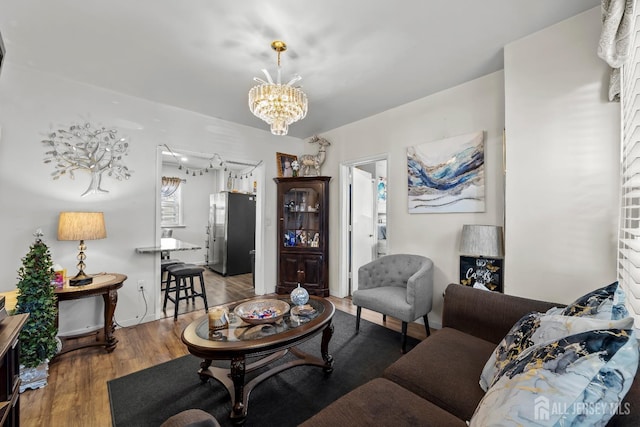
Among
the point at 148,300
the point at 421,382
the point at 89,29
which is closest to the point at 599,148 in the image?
the point at 421,382

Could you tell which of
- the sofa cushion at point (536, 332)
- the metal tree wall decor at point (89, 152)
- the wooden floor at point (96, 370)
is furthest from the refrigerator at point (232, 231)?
the sofa cushion at point (536, 332)

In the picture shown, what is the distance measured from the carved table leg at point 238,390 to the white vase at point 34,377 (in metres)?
1.60

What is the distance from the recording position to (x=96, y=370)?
2232 mm

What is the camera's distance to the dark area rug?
5.68 ft

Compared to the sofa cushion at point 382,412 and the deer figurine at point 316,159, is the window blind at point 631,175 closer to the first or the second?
the sofa cushion at point 382,412

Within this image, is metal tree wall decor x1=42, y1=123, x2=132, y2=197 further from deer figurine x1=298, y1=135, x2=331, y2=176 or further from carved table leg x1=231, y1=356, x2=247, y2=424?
carved table leg x1=231, y1=356, x2=247, y2=424

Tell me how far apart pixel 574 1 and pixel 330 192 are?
3.17 metres

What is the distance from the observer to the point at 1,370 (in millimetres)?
1138

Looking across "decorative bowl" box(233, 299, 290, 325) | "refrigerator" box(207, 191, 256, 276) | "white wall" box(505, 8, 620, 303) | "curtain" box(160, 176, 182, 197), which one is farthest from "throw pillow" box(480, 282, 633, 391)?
"curtain" box(160, 176, 182, 197)

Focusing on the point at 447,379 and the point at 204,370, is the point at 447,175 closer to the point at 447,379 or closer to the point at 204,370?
the point at 447,379

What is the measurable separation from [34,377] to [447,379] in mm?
2898

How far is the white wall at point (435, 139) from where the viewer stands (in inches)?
104

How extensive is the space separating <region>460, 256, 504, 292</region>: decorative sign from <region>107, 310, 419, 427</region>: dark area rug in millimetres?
994

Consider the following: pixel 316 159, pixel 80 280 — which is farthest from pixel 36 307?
pixel 316 159
